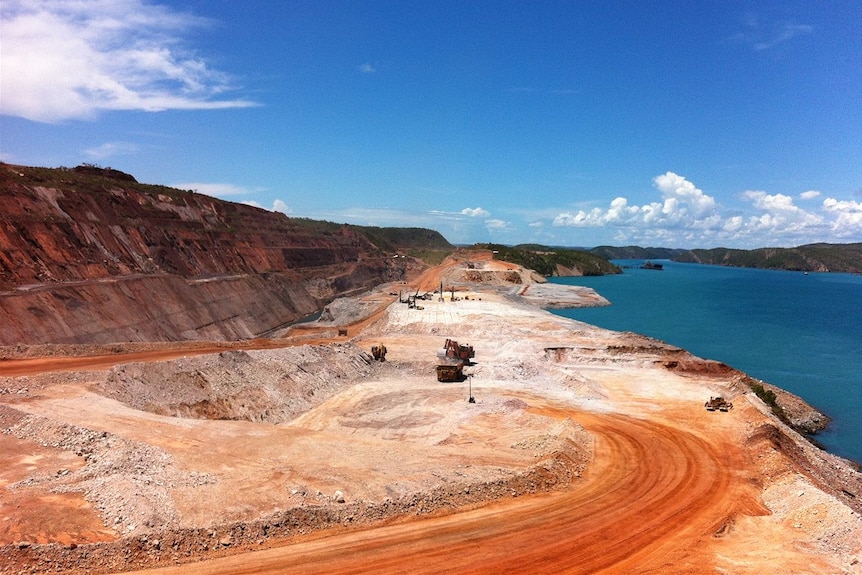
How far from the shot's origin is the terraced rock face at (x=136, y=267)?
153 ft

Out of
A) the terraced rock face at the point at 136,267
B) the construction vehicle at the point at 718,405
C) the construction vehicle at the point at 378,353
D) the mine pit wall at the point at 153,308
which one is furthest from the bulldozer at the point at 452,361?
the terraced rock face at the point at 136,267

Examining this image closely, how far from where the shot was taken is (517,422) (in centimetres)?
2691

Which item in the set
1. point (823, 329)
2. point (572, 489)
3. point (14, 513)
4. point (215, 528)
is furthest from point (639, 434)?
point (823, 329)

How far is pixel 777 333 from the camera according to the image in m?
77.0

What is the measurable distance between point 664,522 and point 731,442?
11.0 meters

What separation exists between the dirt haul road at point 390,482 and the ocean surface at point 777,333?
61.3ft

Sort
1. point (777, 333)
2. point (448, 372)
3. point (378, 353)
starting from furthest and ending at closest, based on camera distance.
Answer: point (777, 333) < point (378, 353) < point (448, 372)

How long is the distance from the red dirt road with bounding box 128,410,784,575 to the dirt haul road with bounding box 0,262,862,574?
0.07m

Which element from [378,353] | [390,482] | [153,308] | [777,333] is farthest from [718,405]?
[777,333]

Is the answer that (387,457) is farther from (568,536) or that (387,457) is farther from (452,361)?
(452,361)

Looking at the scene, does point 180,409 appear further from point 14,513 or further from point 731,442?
point 731,442

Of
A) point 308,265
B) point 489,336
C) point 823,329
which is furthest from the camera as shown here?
point 308,265

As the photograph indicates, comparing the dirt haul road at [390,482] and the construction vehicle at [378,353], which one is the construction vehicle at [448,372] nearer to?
the dirt haul road at [390,482]

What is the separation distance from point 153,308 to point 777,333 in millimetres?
87118
